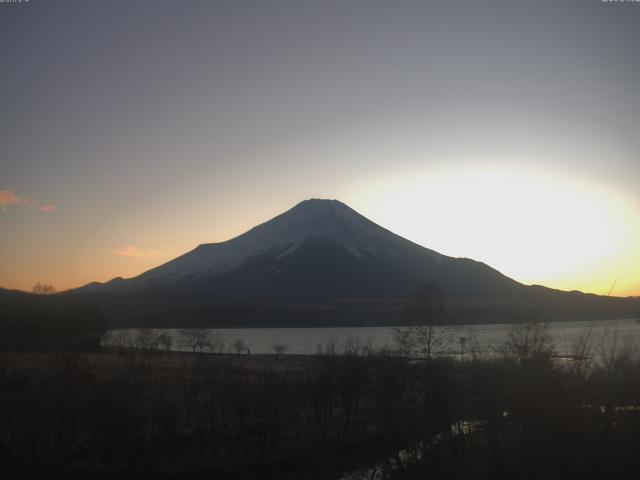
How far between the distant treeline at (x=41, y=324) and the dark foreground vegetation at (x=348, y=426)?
13.7 metres

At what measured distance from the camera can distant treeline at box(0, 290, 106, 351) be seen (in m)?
41.5

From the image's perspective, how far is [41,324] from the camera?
45.2 meters

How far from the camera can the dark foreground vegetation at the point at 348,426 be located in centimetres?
1123

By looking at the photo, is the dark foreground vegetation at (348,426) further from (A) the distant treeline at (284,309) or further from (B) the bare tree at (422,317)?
A: (A) the distant treeline at (284,309)

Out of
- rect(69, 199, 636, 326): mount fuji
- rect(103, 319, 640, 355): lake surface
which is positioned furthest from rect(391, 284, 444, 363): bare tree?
→ rect(69, 199, 636, 326): mount fuji

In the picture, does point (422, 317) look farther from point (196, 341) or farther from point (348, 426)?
point (196, 341)

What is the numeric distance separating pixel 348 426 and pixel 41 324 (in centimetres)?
2901

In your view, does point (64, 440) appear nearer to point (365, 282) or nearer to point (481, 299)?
point (481, 299)

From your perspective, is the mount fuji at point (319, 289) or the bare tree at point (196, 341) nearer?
the bare tree at point (196, 341)

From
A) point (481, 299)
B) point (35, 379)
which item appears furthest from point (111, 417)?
point (481, 299)

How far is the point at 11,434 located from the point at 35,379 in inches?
374

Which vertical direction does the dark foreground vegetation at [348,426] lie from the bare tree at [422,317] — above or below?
below

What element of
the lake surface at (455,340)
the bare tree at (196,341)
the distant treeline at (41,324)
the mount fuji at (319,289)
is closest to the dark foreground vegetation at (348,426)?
the lake surface at (455,340)

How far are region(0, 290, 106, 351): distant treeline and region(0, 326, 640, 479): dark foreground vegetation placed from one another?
44.9 ft
